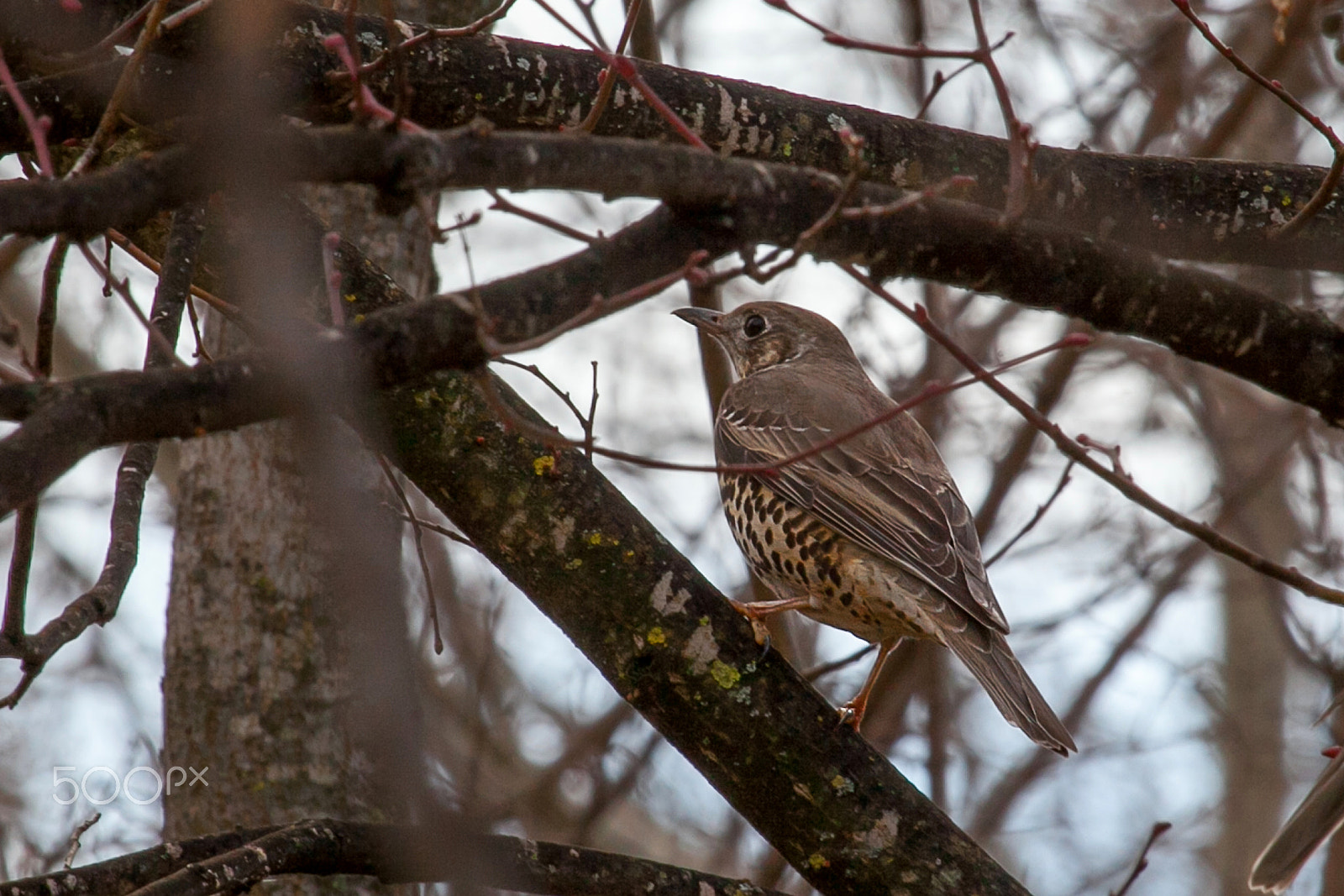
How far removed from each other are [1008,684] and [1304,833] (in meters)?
0.98

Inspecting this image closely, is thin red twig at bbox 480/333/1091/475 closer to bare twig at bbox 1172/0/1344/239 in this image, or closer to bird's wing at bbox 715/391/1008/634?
bare twig at bbox 1172/0/1344/239

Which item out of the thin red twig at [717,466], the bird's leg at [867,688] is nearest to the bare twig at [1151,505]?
the thin red twig at [717,466]

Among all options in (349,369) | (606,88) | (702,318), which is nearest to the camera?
(349,369)

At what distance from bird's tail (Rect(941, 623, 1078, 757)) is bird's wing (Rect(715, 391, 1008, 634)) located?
8 cm

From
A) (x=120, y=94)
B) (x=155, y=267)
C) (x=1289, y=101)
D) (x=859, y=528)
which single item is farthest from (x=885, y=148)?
(x=120, y=94)

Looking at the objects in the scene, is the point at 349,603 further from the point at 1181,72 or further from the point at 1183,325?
the point at 1181,72

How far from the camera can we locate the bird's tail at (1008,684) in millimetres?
4059

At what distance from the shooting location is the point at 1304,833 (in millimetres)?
4246

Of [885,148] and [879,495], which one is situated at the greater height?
[885,148]

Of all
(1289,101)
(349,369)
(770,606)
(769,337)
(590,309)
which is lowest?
(349,369)

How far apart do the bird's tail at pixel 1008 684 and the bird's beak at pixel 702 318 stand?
1983mm

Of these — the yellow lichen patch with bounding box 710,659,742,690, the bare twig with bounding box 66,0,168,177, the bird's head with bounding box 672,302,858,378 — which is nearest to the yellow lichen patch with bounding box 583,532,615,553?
the yellow lichen patch with bounding box 710,659,742,690

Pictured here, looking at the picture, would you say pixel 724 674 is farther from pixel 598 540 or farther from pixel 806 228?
pixel 806 228

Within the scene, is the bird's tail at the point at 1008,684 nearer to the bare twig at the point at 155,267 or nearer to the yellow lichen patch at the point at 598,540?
the yellow lichen patch at the point at 598,540
